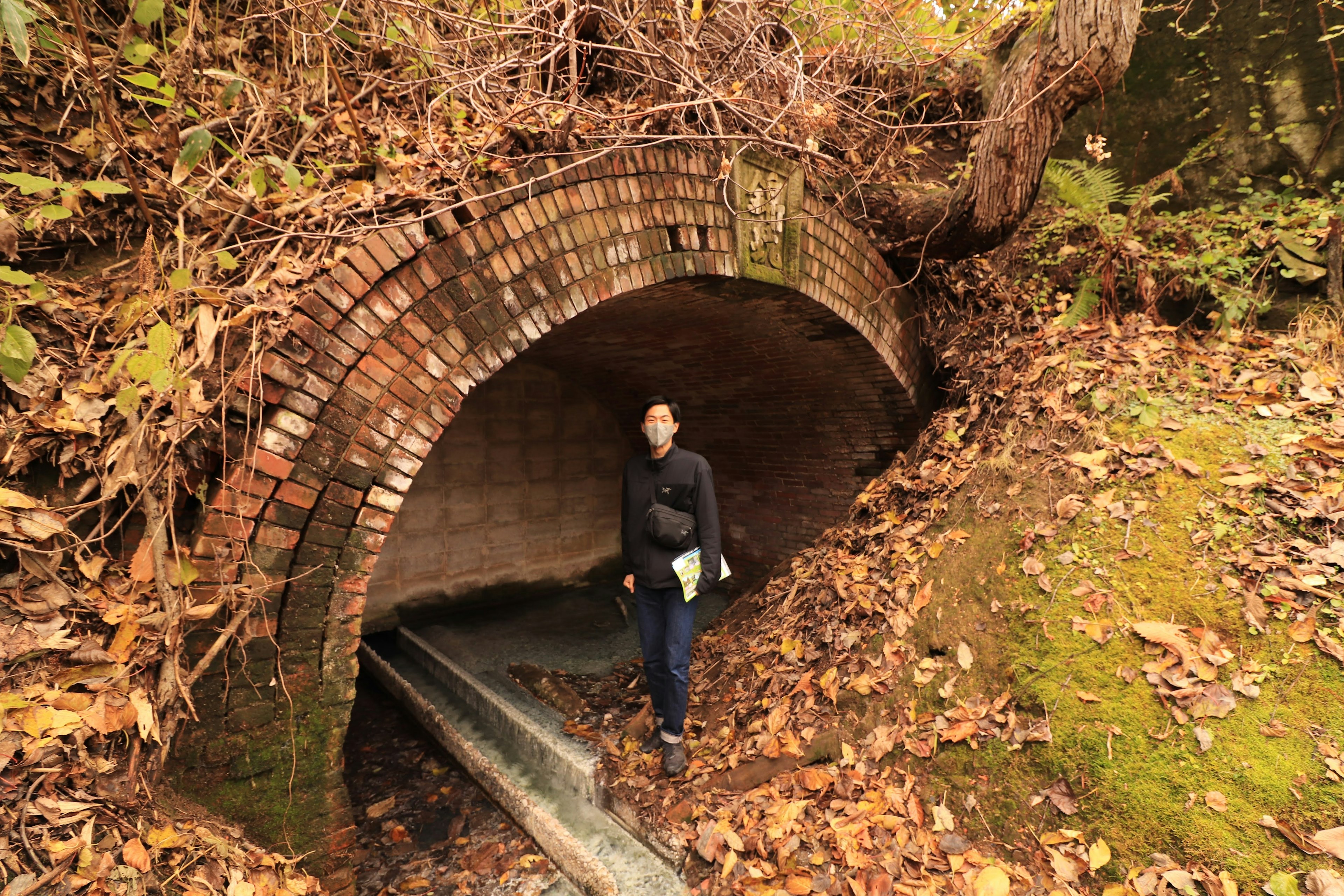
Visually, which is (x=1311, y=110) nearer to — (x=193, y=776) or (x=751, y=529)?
(x=751, y=529)

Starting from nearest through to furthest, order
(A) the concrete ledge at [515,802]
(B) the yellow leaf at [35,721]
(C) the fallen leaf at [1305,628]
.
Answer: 1. (B) the yellow leaf at [35,721]
2. (C) the fallen leaf at [1305,628]
3. (A) the concrete ledge at [515,802]

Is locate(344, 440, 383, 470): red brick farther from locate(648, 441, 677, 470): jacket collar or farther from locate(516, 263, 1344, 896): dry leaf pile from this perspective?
locate(516, 263, 1344, 896): dry leaf pile

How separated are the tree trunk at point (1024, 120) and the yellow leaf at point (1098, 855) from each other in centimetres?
365

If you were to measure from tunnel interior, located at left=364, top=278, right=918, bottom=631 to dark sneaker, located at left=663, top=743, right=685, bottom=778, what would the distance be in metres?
2.74

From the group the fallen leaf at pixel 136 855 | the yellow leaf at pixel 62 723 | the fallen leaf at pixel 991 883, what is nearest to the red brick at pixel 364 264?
Result: the yellow leaf at pixel 62 723

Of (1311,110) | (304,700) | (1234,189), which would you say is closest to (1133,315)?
(1234,189)

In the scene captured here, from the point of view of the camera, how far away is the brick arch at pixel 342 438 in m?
2.26

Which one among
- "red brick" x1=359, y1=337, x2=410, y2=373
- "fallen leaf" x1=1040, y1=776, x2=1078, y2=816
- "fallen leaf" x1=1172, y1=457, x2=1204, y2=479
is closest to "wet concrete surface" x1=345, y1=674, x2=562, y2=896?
"fallen leaf" x1=1040, y1=776, x2=1078, y2=816

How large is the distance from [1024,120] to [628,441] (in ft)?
16.5

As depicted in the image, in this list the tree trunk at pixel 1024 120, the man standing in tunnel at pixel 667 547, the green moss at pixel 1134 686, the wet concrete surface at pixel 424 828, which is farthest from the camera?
the tree trunk at pixel 1024 120

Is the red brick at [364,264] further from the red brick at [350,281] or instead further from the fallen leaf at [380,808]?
the fallen leaf at [380,808]

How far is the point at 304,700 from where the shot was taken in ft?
8.03

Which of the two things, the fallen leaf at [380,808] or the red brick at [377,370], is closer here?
the red brick at [377,370]

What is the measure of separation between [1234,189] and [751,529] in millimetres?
4909
